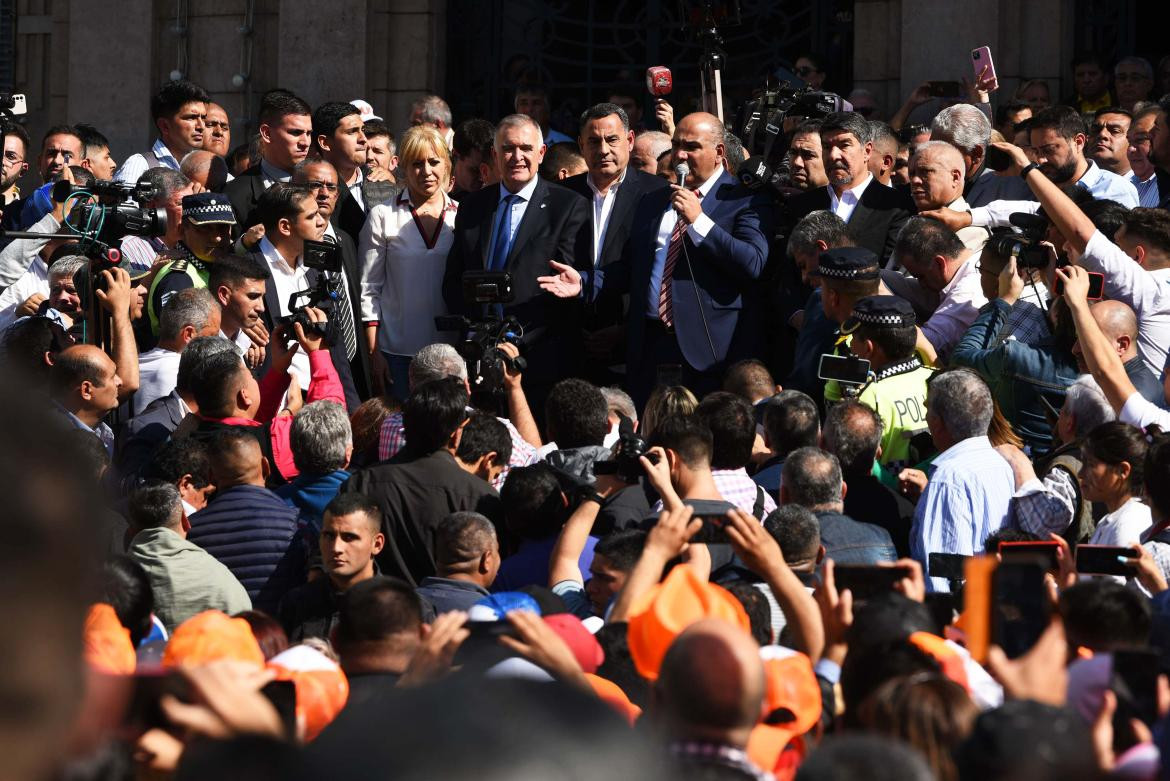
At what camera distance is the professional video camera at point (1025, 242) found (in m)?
6.26

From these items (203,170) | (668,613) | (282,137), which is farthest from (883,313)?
(203,170)

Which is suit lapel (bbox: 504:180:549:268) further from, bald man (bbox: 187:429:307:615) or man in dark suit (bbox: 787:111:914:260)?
bald man (bbox: 187:429:307:615)

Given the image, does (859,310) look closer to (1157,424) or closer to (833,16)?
(1157,424)

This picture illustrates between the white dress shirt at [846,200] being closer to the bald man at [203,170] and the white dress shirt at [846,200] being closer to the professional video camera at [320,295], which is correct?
the professional video camera at [320,295]

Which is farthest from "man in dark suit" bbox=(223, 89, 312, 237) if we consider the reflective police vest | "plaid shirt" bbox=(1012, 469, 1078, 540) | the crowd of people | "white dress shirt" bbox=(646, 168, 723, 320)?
"plaid shirt" bbox=(1012, 469, 1078, 540)

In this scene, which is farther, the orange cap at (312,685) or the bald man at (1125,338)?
the bald man at (1125,338)

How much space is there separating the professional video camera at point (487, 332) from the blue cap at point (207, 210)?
44.0 inches

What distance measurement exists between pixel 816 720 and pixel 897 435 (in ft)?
10.6

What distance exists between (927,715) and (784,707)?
68cm

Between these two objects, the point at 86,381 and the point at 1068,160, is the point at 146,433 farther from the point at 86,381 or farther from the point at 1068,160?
the point at 1068,160

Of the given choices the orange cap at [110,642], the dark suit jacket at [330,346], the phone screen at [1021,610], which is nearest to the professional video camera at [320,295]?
the dark suit jacket at [330,346]

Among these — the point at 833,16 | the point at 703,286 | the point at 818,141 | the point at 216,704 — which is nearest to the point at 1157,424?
the point at 703,286

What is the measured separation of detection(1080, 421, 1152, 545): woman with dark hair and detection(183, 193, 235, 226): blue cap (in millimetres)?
4147

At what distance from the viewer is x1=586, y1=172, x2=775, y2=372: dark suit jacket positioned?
7707 millimetres
